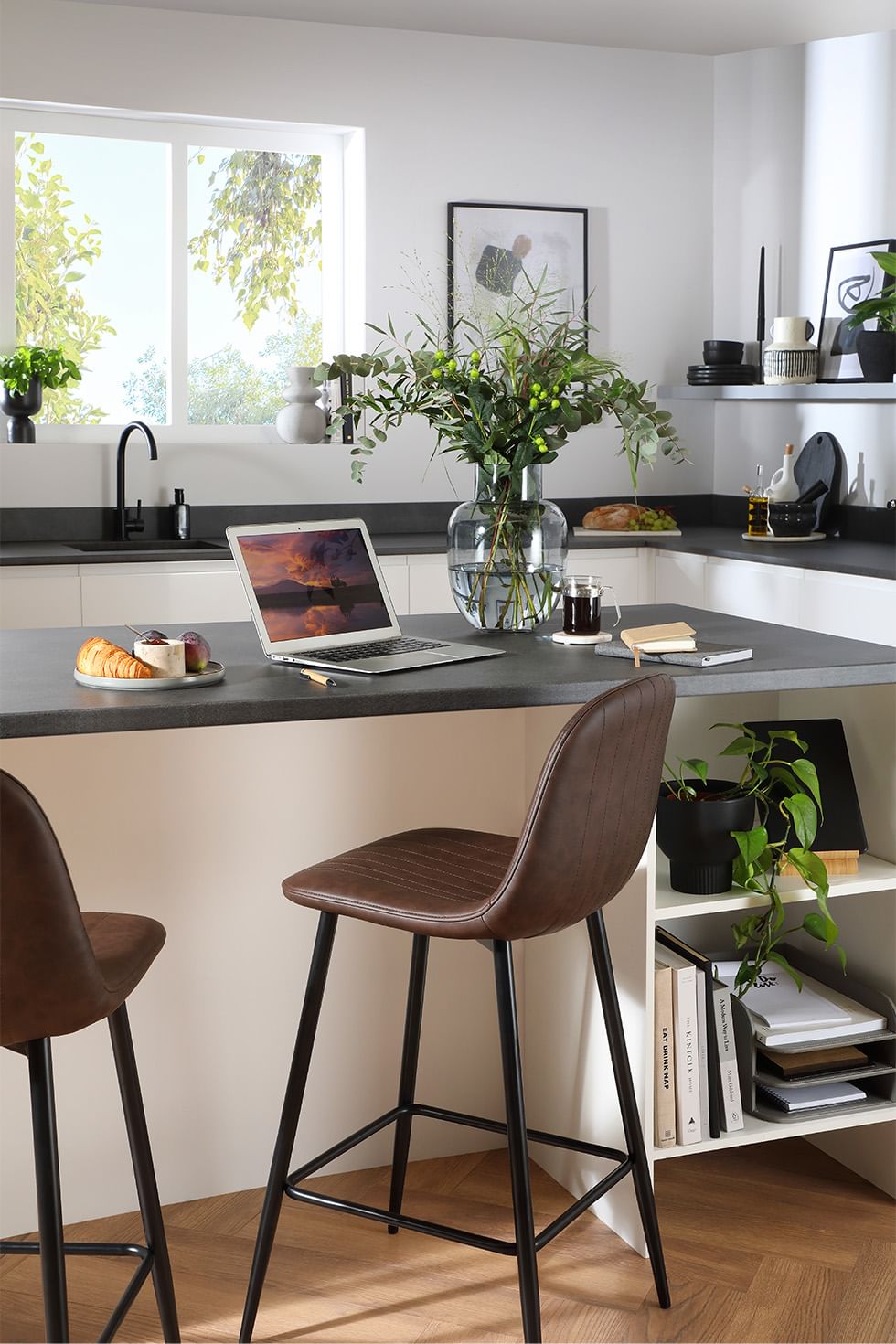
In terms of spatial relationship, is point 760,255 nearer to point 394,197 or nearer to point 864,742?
point 394,197

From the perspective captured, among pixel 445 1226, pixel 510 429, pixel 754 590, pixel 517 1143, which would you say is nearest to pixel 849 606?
pixel 754 590

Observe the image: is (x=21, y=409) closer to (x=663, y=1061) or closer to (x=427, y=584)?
(x=427, y=584)

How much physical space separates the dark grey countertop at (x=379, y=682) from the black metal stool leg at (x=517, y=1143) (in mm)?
393

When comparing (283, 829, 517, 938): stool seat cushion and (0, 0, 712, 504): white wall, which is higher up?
(0, 0, 712, 504): white wall

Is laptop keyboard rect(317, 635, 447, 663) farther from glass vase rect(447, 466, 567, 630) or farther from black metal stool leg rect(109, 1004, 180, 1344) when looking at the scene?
black metal stool leg rect(109, 1004, 180, 1344)

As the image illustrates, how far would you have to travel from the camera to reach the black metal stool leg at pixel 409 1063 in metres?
2.31

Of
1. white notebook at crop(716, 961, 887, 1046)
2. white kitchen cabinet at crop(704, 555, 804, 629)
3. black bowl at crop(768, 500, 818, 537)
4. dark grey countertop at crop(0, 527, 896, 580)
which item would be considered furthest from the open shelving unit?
black bowl at crop(768, 500, 818, 537)

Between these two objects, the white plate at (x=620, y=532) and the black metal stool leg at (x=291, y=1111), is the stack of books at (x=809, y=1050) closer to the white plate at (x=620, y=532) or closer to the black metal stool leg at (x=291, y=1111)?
the black metal stool leg at (x=291, y=1111)

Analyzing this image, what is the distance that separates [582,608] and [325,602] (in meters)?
0.45

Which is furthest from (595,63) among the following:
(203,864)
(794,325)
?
(203,864)

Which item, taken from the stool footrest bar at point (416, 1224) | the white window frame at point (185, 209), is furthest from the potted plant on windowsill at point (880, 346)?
the stool footrest bar at point (416, 1224)

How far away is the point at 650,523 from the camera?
16.5 ft

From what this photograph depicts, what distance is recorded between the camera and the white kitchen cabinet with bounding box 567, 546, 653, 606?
15.5ft

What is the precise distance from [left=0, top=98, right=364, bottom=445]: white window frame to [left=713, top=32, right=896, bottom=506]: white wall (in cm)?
143
